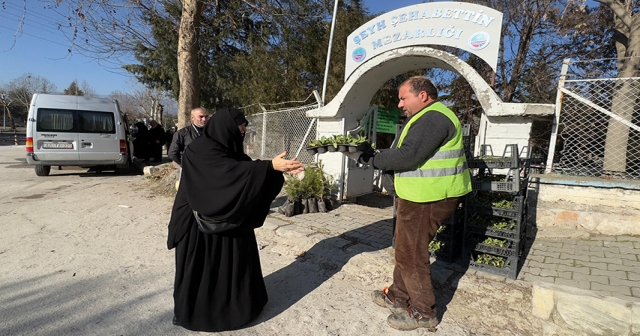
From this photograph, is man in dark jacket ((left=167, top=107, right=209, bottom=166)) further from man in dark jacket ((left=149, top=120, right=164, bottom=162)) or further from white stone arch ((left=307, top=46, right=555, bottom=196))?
man in dark jacket ((left=149, top=120, right=164, bottom=162))

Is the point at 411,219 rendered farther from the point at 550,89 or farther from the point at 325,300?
the point at 550,89

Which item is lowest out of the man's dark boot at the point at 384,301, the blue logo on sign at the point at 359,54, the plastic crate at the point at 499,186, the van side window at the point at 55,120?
the man's dark boot at the point at 384,301

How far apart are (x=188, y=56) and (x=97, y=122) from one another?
3.38 metres

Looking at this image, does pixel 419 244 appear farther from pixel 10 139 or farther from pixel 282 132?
pixel 10 139

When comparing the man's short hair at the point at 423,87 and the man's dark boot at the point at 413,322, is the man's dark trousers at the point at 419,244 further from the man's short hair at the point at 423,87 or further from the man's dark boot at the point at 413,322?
the man's short hair at the point at 423,87

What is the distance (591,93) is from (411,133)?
3.84 m

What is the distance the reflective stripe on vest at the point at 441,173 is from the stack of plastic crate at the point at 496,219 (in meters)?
0.86

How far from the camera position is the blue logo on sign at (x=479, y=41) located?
4.34 meters

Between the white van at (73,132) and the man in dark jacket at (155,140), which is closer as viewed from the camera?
the white van at (73,132)

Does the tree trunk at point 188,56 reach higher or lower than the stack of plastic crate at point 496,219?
higher

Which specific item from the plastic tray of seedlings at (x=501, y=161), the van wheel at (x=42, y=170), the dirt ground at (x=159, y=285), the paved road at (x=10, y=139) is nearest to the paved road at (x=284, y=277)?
the dirt ground at (x=159, y=285)

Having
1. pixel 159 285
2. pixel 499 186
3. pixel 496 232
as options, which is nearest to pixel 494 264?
pixel 496 232

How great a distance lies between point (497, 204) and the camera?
323 centimetres

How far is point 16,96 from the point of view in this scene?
50.5 metres
